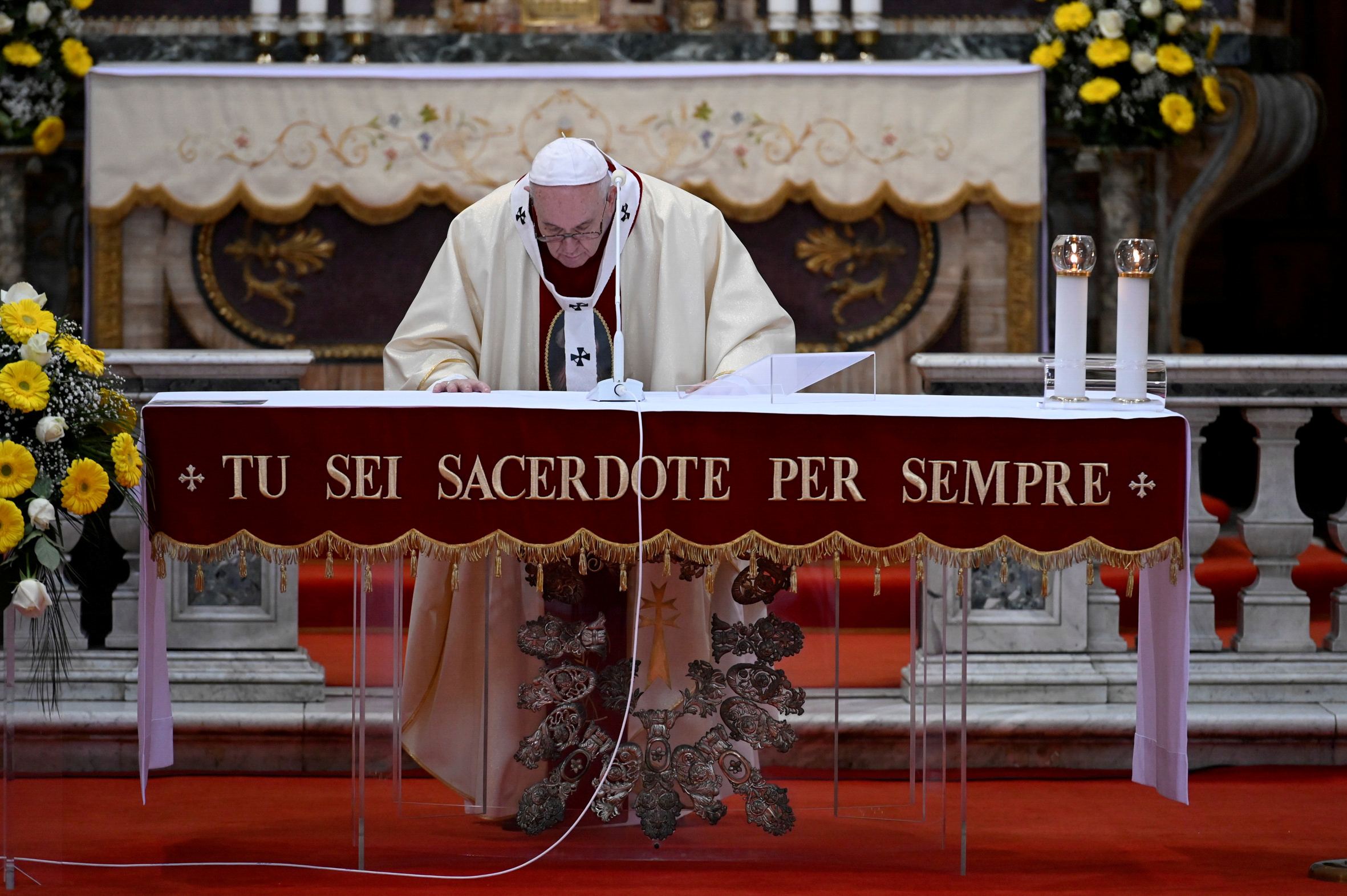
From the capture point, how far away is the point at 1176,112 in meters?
6.46

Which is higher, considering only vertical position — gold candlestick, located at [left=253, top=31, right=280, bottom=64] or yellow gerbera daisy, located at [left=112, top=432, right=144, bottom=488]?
gold candlestick, located at [left=253, top=31, right=280, bottom=64]

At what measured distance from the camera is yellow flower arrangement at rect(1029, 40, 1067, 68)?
6.57 meters

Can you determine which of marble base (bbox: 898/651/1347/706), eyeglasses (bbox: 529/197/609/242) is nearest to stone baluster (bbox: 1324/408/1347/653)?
marble base (bbox: 898/651/1347/706)

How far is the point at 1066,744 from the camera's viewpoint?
464 cm

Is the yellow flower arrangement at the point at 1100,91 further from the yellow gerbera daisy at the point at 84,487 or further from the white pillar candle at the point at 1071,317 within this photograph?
the yellow gerbera daisy at the point at 84,487

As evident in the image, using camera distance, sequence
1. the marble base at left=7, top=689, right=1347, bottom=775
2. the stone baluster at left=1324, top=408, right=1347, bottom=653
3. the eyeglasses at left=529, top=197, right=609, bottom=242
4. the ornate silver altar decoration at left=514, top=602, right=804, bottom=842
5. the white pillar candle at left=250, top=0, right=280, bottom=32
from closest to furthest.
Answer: the ornate silver altar decoration at left=514, top=602, right=804, bottom=842 < the eyeglasses at left=529, top=197, right=609, bottom=242 < the marble base at left=7, top=689, right=1347, bottom=775 < the stone baluster at left=1324, top=408, right=1347, bottom=653 < the white pillar candle at left=250, top=0, right=280, bottom=32

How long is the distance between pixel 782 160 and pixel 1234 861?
3.38 meters

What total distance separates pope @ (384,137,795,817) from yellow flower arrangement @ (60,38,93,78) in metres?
A: 2.86

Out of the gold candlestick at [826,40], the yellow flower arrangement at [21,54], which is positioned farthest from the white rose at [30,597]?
the gold candlestick at [826,40]

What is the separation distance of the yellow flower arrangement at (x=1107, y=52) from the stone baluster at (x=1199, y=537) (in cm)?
221

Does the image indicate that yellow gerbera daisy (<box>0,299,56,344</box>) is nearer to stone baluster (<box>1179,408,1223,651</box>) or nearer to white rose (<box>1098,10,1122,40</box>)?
stone baluster (<box>1179,408,1223,651</box>)

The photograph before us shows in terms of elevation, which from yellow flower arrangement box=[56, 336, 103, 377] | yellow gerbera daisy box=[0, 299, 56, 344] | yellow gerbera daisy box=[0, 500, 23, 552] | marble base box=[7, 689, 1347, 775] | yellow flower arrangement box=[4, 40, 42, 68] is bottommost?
marble base box=[7, 689, 1347, 775]

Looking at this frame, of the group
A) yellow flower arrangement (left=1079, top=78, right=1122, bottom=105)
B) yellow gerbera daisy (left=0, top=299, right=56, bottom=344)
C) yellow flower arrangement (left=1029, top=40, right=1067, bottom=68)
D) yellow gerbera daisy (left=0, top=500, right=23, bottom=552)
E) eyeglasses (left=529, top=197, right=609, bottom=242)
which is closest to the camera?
yellow gerbera daisy (left=0, top=500, right=23, bottom=552)

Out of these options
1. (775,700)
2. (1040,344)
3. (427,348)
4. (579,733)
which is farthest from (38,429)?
(1040,344)
